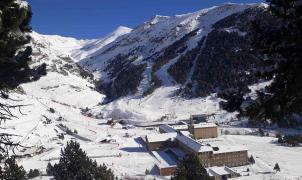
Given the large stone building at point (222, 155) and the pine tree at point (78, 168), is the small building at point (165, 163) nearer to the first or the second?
the large stone building at point (222, 155)

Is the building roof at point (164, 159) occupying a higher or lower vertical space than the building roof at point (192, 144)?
lower

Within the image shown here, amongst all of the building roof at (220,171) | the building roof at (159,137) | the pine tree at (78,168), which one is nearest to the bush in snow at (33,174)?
the pine tree at (78,168)

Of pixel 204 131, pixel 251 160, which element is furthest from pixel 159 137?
pixel 251 160

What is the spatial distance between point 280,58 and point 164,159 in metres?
88.7

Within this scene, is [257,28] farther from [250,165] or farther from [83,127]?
[83,127]

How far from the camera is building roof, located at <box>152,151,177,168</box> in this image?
304ft

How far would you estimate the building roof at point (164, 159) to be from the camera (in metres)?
92.6

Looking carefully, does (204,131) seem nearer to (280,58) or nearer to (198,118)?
(198,118)

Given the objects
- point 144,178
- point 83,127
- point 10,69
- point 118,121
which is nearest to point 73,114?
point 118,121

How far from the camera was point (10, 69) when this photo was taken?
1781cm

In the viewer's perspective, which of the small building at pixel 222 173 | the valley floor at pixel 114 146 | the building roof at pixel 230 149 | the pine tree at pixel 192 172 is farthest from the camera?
the building roof at pixel 230 149

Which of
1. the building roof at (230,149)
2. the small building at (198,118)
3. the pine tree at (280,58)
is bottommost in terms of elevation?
the building roof at (230,149)

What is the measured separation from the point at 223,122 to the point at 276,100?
446 feet

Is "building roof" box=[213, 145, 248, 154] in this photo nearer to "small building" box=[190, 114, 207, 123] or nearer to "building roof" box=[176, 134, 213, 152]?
"building roof" box=[176, 134, 213, 152]
